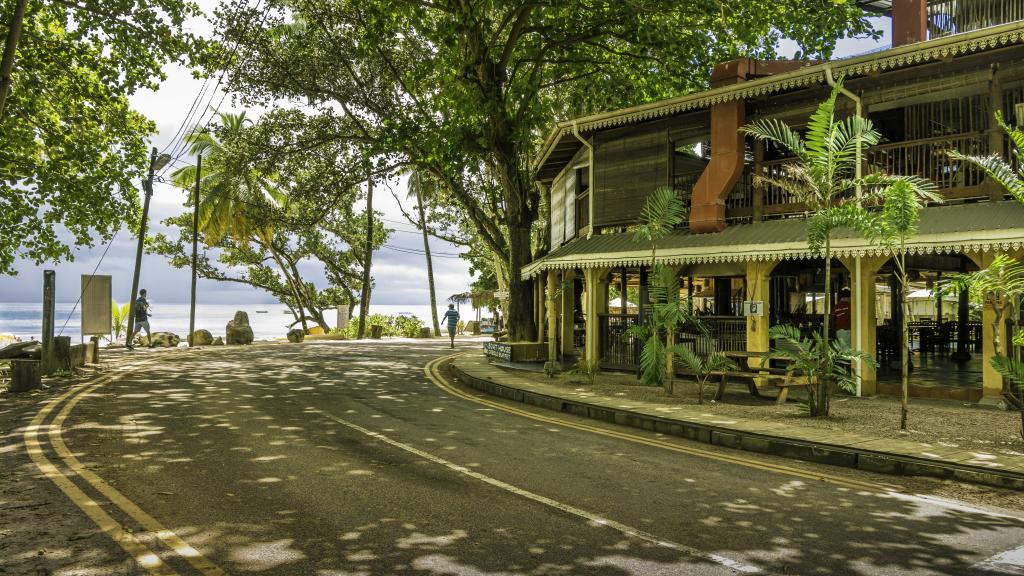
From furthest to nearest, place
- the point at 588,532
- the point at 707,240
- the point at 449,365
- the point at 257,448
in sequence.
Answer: the point at 449,365 → the point at 707,240 → the point at 257,448 → the point at 588,532

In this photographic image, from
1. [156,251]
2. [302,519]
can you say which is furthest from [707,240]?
Result: [156,251]

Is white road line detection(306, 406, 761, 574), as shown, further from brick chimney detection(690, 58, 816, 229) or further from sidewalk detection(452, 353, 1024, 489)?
brick chimney detection(690, 58, 816, 229)

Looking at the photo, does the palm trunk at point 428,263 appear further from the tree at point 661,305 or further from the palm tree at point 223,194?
the tree at point 661,305

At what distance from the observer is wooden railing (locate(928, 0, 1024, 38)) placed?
1489cm

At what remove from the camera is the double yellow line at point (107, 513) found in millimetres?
4293

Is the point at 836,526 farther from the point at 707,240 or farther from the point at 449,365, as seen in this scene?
the point at 449,365

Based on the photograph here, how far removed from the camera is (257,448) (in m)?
7.73

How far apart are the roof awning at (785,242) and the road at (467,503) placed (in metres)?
5.15

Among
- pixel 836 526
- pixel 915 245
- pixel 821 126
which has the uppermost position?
pixel 821 126

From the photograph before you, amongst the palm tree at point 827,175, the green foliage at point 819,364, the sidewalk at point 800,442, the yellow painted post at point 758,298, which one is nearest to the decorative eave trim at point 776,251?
the yellow painted post at point 758,298

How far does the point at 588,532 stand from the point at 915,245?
28.6ft

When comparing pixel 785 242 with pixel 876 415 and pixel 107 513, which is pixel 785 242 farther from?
pixel 107 513

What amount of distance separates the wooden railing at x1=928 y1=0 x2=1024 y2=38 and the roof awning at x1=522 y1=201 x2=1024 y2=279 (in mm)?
6096

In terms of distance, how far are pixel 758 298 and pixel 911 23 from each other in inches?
270
